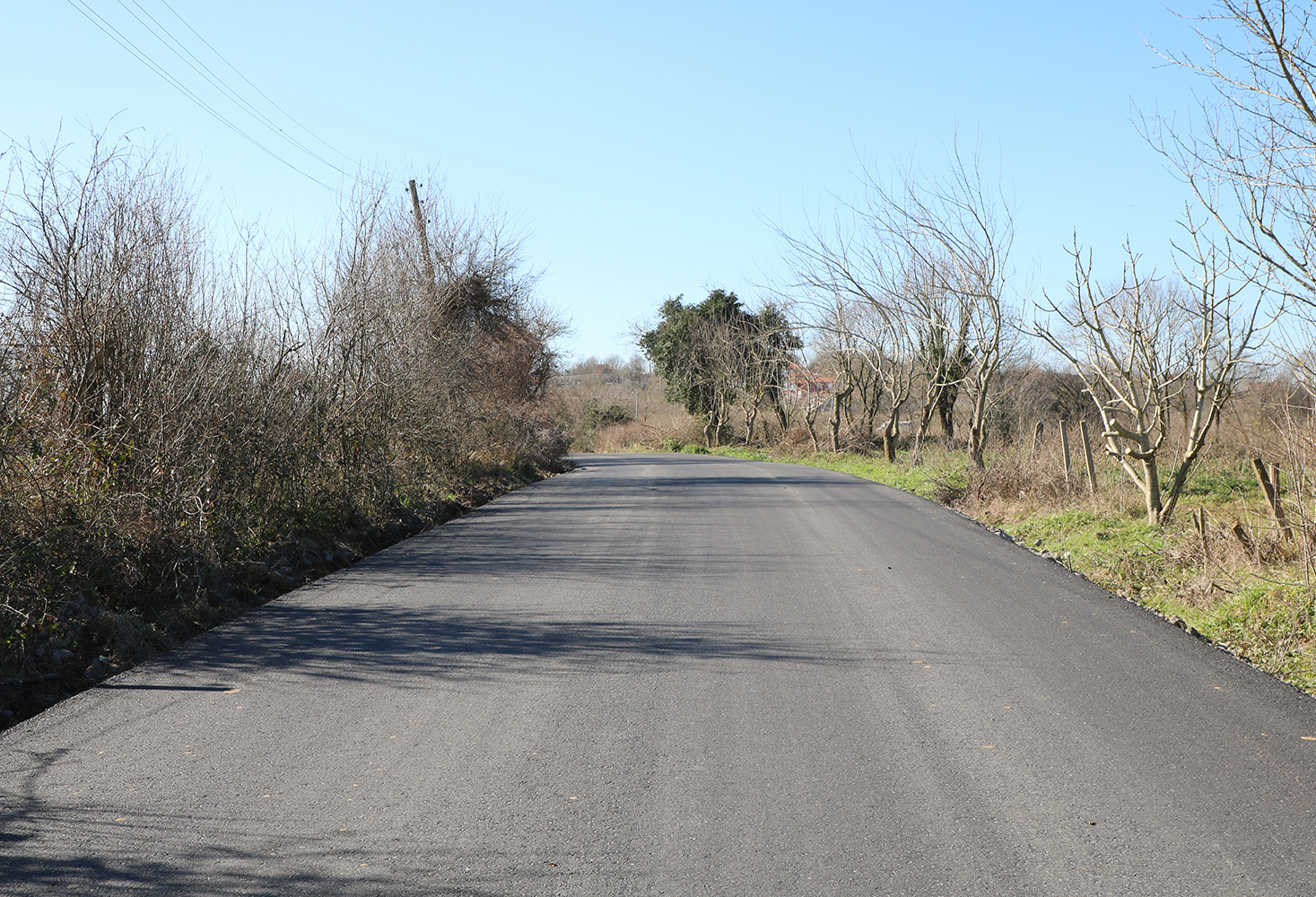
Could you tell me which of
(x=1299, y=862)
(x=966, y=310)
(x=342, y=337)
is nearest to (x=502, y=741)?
(x=1299, y=862)

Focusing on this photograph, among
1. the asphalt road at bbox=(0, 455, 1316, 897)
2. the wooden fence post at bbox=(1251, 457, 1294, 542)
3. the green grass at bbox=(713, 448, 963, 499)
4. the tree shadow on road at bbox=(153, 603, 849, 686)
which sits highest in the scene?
the wooden fence post at bbox=(1251, 457, 1294, 542)

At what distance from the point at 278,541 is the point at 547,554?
2.75 m

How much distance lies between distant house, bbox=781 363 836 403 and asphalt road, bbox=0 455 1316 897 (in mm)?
32681

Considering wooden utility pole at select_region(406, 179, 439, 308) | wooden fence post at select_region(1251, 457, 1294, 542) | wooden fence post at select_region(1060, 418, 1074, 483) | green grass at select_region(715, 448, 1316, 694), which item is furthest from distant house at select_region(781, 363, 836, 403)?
wooden fence post at select_region(1251, 457, 1294, 542)

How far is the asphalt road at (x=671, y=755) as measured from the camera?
3.32 m

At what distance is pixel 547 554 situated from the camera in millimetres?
10266

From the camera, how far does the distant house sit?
41188mm

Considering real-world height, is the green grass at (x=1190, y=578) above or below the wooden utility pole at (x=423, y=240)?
below

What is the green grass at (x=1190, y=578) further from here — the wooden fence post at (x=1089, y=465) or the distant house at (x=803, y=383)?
the distant house at (x=803, y=383)

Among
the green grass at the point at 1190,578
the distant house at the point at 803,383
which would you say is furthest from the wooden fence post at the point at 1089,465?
the distant house at the point at 803,383

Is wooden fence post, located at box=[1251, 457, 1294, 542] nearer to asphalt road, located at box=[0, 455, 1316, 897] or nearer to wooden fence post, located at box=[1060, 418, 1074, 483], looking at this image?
asphalt road, located at box=[0, 455, 1316, 897]

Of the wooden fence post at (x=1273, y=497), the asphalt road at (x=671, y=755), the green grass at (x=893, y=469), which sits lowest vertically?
the asphalt road at (x=671, y=755)

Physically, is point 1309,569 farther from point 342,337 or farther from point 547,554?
point 342,337

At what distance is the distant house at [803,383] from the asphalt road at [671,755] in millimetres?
32681
